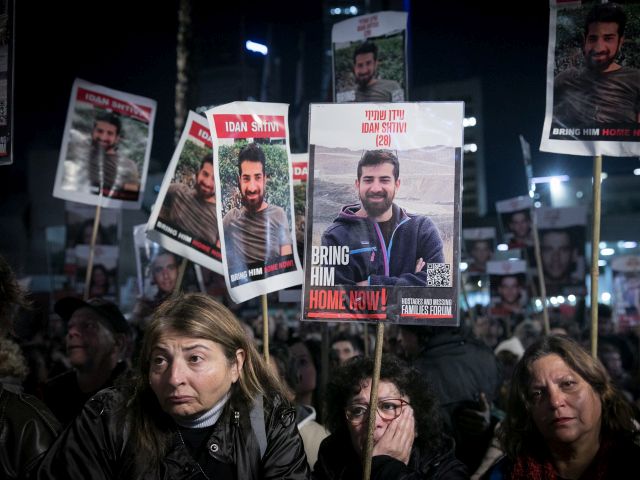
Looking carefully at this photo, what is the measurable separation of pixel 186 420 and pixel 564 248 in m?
9.46

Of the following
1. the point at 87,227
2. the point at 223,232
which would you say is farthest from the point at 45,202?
the point at 223,232

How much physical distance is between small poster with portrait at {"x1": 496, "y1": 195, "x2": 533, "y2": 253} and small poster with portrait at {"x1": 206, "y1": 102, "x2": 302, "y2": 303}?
6.85 m

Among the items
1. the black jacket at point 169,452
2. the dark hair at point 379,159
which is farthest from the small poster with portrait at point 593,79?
the black jacket at point 169,452

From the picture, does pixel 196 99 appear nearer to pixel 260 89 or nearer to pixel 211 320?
pixel 211 320

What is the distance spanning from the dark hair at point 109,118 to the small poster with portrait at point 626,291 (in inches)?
410

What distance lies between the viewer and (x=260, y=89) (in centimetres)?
4194

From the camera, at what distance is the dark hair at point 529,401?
343 cm

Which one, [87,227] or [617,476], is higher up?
[87,227]

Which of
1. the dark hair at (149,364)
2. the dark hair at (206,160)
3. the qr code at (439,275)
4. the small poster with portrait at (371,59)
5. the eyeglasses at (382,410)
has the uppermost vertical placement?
the small poster with portrait at (371,59)

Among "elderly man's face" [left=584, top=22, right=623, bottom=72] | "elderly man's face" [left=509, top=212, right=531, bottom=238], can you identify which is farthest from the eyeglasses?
"elderly man's face" [left=509, top=212, right=531, bottom=238]

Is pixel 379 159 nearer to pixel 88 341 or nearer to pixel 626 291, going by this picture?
pixel 88 341

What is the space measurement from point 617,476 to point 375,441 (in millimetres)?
1047

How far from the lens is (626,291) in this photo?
14156mm

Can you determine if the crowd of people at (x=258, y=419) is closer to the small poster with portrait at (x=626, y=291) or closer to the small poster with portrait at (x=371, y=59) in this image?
the small poster with portrait at (x=371, y=59)
